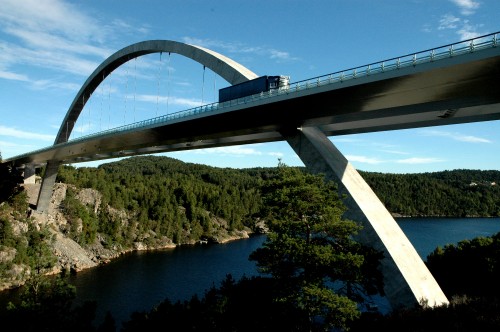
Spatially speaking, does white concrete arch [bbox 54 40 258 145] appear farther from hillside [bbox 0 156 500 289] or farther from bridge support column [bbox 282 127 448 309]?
hillside [bbox 0 156 500 289]

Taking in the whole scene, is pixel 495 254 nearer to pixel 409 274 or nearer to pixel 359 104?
pixel 409 274

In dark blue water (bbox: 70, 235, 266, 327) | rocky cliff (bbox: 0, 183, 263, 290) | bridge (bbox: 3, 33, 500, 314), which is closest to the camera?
bridge (bbox: 3, 33, 500, 314)

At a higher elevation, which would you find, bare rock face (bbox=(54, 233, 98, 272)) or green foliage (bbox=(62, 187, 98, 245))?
green foliage (bbox=(62, 187, 98, 245))

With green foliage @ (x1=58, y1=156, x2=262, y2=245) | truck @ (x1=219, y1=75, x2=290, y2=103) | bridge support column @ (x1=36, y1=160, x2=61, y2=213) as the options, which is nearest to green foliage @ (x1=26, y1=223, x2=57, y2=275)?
bridge support column @ (x1=36, y1=160, x2=61, y2=213)

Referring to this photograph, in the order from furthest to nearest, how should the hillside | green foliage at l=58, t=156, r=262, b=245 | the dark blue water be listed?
green foliage at l=58, t=156, r=262, b=245 → the hillside → the dark blue water

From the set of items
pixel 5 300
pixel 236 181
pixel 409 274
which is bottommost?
pixel 5 300

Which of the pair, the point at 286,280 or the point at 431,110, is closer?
the point at 286,280

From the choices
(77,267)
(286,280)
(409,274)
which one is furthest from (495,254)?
(77,267)

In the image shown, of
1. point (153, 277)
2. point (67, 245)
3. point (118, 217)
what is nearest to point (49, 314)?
point (153, 277)
